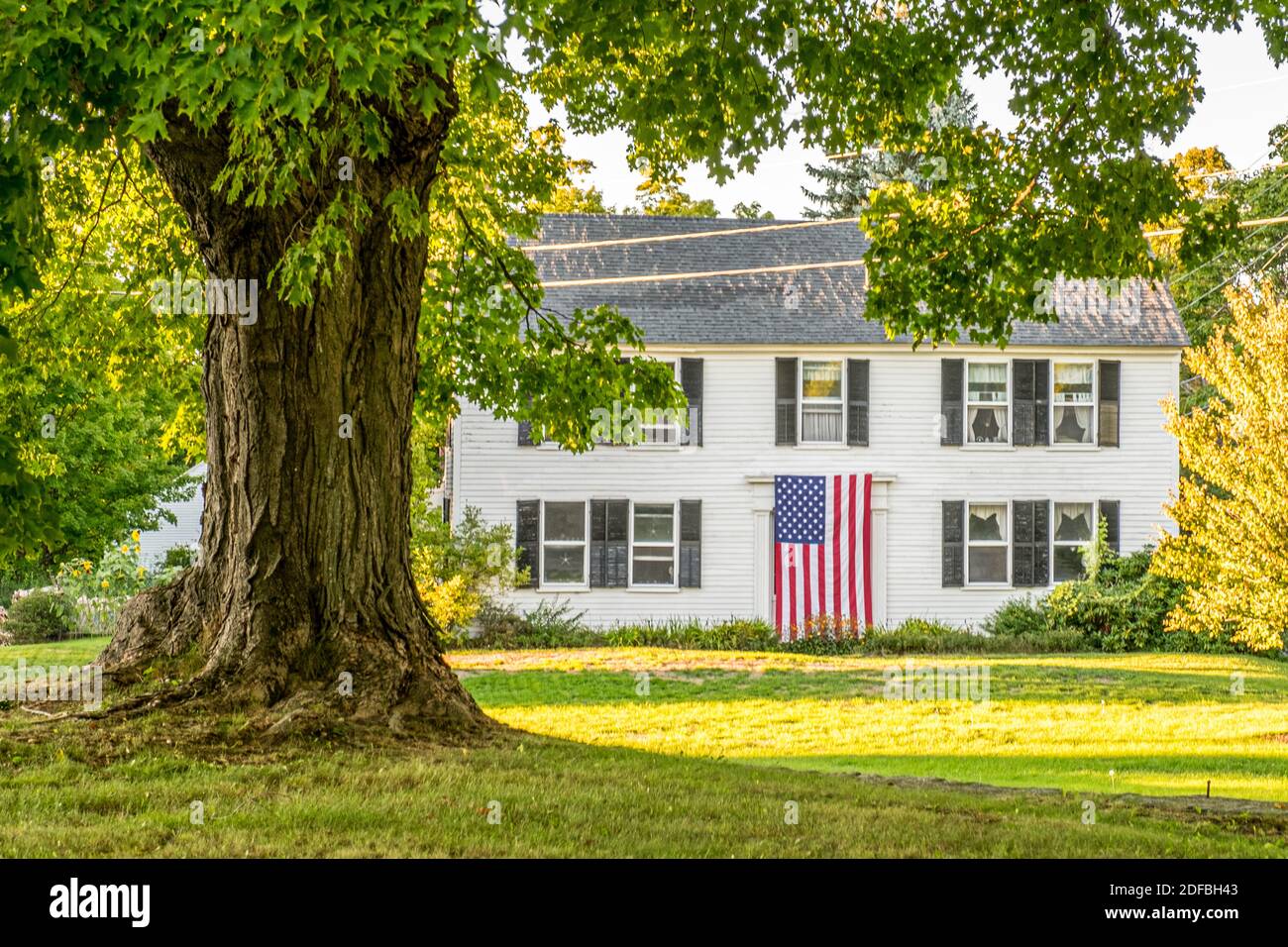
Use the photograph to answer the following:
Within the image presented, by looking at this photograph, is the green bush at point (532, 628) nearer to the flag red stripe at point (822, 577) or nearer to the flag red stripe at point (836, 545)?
the flag red stripe at point (822, 577)

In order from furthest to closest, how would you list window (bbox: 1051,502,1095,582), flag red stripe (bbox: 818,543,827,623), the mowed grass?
window (bbox: 1051,502,1095,582) → flag red stripe (bbox: 818,543,827,623) → the mowed grass

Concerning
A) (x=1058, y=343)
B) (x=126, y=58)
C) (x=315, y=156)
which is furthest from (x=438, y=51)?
(x=1058, y=343)

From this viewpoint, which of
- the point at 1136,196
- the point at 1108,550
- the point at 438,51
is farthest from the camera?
the point at 1108,550

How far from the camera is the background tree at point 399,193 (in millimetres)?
6914

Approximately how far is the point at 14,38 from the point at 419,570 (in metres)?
16.0

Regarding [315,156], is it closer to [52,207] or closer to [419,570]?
[52,207]

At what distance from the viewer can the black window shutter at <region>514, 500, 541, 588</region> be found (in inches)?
994

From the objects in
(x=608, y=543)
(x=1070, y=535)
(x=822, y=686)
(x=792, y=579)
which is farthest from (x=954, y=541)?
(x=822, y=686)

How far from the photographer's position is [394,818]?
6.76 metres

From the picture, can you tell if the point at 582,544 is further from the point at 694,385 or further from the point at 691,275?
the point at 691,275

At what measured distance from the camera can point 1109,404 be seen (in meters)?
26.1

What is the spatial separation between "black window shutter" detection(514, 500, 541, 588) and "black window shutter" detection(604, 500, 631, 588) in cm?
128

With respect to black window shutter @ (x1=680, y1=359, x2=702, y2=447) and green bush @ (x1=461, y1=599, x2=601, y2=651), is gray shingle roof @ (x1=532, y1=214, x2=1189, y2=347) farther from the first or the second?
green bush @ (x1=461, y1=599, x2=601, y2=651)

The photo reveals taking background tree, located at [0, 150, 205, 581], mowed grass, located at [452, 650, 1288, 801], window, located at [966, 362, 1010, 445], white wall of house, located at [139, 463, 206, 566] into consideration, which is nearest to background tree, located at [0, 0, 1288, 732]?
background tree, located at [0, 150, 205, 581]
